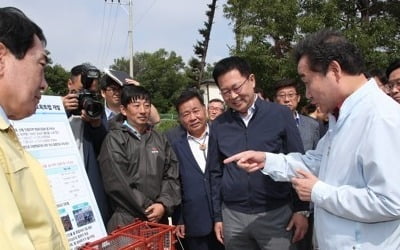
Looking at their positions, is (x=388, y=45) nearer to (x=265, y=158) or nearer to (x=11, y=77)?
(x=265, y=158)

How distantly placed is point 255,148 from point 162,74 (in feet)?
171

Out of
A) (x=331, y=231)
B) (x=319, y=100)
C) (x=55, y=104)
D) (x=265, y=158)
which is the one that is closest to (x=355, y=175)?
(x=331, y=231)

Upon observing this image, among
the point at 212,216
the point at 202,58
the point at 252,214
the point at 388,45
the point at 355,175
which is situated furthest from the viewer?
the point at 202,58

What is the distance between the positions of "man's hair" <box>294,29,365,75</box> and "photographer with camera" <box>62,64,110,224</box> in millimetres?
1549

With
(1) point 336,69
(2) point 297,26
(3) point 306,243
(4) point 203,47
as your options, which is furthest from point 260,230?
(4) point 203,47

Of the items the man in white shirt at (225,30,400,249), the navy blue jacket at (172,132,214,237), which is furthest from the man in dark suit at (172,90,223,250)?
the man in white shirt at (225,30,400,249)

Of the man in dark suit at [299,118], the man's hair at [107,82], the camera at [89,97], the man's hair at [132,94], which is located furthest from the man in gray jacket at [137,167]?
the man in dark suit at [299,118]

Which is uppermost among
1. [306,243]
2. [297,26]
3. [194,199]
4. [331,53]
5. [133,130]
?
[297,26]

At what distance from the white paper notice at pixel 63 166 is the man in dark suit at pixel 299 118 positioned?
2.48 metres

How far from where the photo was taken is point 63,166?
243 centimetres

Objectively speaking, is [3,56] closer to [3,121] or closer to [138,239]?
[3,121]

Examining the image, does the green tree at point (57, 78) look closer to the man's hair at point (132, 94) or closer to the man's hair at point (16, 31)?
the man's hair at point (132, 94)

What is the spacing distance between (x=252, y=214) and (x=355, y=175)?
3.88 feet

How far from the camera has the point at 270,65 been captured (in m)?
13.2
